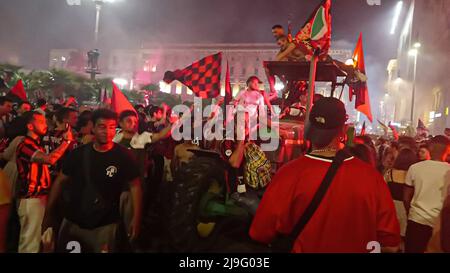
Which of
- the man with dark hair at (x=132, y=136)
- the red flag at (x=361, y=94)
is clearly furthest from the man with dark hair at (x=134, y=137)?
the red flag at (x=361, y=94)

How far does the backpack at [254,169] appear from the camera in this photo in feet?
18.0

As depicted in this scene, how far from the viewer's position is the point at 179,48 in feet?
316

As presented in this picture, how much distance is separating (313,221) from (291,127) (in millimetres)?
4072

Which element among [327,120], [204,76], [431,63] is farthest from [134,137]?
[431,63]

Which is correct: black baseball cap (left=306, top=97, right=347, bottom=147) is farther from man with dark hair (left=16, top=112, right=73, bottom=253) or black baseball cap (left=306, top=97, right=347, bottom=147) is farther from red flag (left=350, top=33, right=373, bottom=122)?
red flag (left=350, top=33, right=373, bottom=122)

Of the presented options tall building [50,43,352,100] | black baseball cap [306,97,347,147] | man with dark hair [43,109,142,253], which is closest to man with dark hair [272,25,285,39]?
man with dark hair [43,109,142,253]

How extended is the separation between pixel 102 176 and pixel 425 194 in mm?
3788

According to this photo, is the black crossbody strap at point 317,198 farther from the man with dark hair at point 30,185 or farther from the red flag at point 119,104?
the red flag at point 119,104

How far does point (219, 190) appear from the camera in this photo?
546 cm

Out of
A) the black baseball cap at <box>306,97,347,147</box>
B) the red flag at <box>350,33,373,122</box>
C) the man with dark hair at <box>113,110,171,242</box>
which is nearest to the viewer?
the black baseball cap at <box>306,97,347,147</box>

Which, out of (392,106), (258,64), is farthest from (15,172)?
(258,64)

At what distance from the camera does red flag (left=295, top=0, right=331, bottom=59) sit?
670cm
